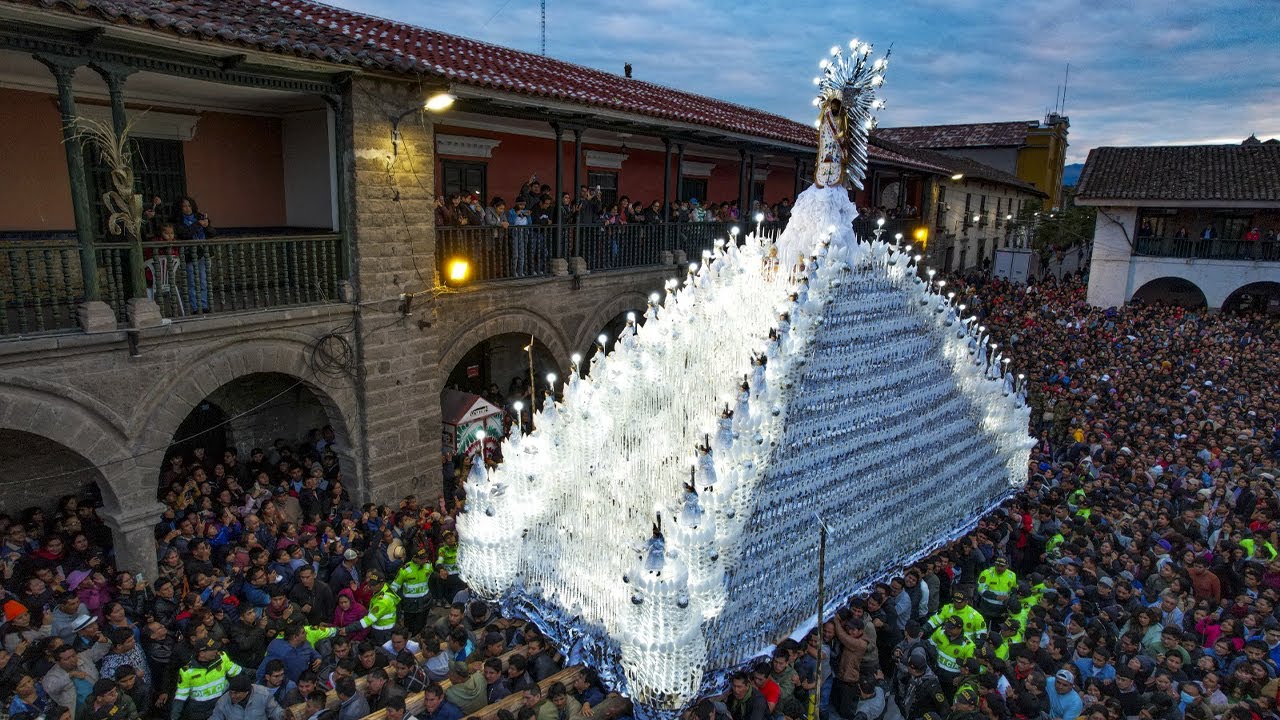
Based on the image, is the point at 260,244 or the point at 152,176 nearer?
the point at 152,176

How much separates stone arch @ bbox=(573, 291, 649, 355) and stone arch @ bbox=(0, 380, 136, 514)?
25.6 ft

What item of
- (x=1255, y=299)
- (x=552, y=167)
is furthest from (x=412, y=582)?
(x=1255, y=299)

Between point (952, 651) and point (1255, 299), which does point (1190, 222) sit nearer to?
point (1255, 299)

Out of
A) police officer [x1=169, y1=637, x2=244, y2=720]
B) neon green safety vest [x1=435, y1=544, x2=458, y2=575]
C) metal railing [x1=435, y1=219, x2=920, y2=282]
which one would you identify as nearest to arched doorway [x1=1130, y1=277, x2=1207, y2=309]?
metal railing [x1=435, y1=219, x2=920, y2=282]

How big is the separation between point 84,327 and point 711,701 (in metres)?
7.41

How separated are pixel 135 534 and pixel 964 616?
9.02m

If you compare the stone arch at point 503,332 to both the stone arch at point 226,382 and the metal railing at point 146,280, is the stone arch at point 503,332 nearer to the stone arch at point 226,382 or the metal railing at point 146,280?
the stone arch at point 226,382

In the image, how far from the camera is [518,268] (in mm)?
13422

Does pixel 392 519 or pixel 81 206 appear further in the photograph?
pixel 392 519

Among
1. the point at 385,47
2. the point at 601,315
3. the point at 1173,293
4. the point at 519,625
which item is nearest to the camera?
the point at 519,625

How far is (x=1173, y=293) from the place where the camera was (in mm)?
28000

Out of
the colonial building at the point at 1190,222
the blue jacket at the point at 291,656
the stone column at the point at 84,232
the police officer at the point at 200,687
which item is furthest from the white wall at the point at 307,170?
the colonial building at the point at 1190,222

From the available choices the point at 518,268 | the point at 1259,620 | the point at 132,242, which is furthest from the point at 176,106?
the point at 1259,620

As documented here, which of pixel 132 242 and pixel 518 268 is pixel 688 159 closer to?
pixel 518 268
